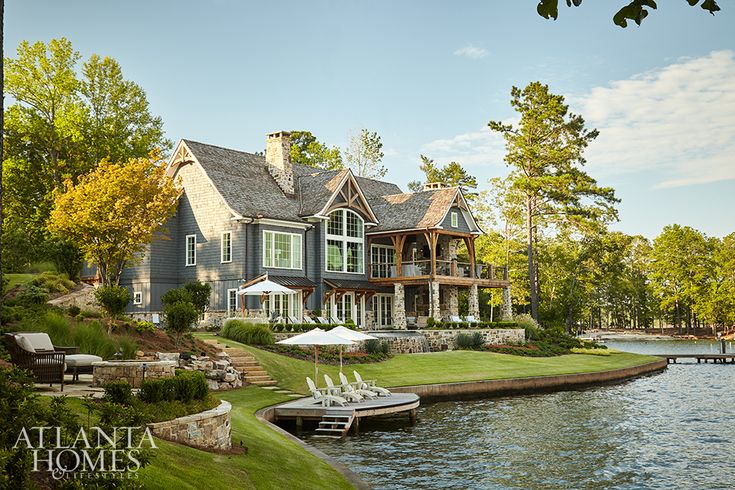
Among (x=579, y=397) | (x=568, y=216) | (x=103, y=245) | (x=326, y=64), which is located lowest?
(x=579, y=397)

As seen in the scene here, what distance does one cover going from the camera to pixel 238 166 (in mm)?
39094

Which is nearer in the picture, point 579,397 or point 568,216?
point 579,397

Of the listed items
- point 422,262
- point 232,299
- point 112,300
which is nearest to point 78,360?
point 112,300

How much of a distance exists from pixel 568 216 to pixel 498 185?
789 cm

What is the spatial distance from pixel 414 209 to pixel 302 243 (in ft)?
28.1

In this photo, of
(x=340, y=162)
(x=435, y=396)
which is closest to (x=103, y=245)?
(x=435, y=396)

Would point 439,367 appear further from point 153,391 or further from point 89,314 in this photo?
point 153,391

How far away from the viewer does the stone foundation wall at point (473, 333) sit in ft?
123

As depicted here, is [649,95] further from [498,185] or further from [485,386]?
[498,185]

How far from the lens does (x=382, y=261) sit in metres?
43.3

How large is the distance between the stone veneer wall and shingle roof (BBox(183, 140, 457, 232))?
22810 mm

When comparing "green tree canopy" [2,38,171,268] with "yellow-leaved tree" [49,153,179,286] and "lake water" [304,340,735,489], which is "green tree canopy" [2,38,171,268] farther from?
"lake water" [304,340,735,489]

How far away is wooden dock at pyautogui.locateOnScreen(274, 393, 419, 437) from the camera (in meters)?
18.9

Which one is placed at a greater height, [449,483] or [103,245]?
[103,245]
